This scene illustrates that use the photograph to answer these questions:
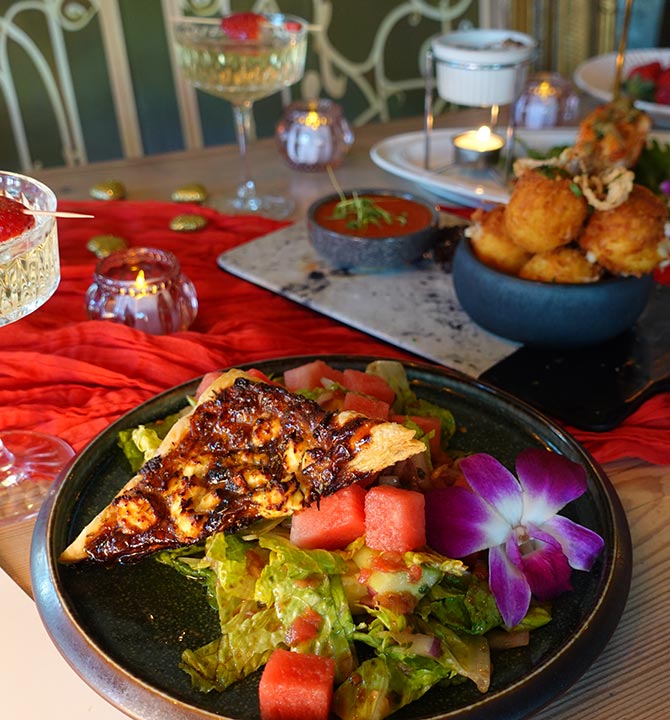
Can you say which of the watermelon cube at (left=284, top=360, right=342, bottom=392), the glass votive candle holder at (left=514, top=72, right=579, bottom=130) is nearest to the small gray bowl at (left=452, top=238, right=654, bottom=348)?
the watermelon cube at (left=284, top=360, right=342, bottom=392)

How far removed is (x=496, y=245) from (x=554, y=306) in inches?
6.9

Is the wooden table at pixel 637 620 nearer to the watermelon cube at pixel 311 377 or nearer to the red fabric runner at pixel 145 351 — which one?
the red fabric runner at pixel 145 351

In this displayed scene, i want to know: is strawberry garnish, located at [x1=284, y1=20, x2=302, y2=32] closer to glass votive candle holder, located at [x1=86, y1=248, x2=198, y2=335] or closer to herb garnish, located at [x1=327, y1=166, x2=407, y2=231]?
herb garnish, located at [x1=327, y1=166, x2=407, y2=231]

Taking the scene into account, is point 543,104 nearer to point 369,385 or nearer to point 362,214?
point 362,214

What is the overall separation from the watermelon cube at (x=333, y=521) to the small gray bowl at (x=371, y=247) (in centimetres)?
95

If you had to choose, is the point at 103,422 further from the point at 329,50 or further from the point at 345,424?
the point at 329,50

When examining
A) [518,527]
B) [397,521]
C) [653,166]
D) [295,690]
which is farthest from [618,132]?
[295,690]

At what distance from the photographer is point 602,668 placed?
1.04 metres

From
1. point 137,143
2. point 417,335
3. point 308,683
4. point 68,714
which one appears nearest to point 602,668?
point 308,683

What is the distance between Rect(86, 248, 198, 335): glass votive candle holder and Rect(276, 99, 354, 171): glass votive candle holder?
36.0 inches

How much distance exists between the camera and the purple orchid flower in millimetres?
1024

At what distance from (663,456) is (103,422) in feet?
3.19

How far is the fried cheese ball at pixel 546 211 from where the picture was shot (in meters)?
1.54

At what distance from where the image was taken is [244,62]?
229 cm
